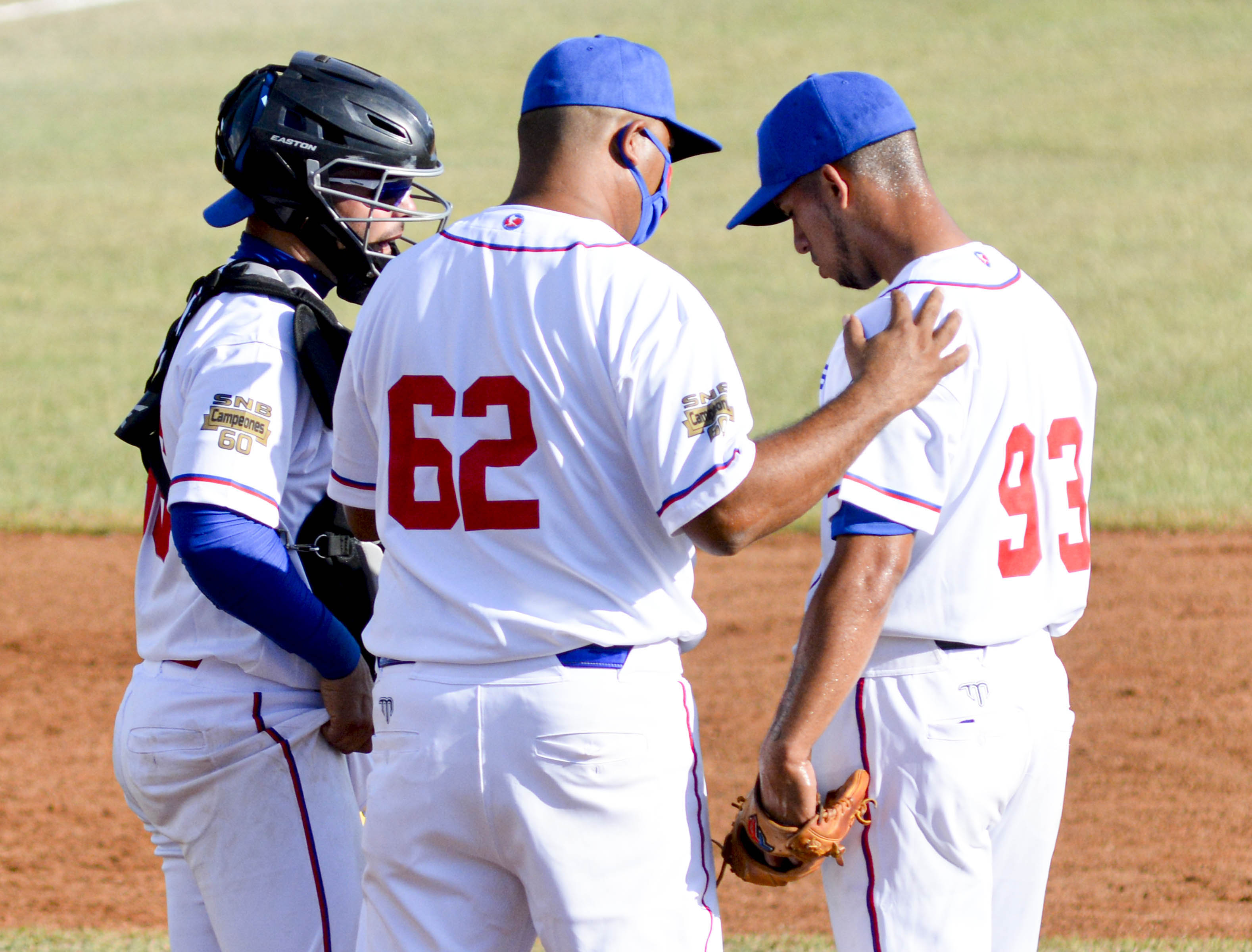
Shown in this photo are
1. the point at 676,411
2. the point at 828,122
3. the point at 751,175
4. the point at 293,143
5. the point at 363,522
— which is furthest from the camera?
the point at 751,175

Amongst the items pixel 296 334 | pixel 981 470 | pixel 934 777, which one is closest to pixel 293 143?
pixel 296 334

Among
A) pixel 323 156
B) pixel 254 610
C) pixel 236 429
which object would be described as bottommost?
pixel 254 610

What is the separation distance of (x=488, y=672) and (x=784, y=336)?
39.8ft

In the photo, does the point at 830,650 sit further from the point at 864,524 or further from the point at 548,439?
the point at 548,439

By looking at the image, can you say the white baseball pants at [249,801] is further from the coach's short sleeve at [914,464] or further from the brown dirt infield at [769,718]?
the brown dirt infield at [769,718]

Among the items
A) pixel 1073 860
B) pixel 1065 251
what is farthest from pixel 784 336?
pixel 1073 860

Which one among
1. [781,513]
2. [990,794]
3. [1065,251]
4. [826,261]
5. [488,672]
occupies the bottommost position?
[1065,251]

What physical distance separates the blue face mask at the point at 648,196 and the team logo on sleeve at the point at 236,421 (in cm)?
83

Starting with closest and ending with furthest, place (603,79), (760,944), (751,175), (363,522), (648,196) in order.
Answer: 1. (603,79)
2. (648,196)
3. (363,522)
4. (760,944)
5. (751,175)

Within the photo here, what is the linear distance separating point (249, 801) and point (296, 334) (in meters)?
0.97

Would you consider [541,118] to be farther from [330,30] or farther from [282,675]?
[330,30]

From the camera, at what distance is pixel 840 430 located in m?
2.59

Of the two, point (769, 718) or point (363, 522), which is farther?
point (769, 718)

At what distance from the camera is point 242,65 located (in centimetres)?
2645
